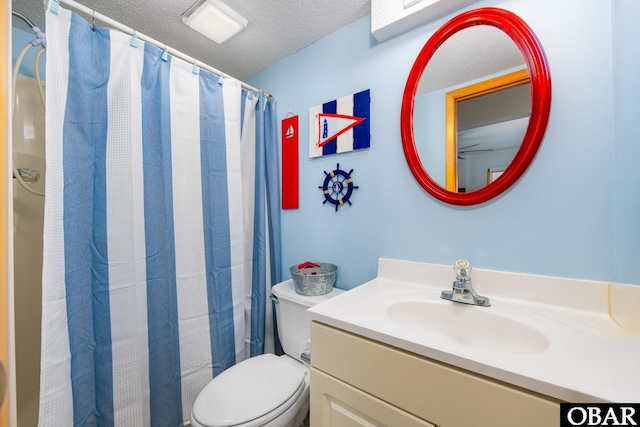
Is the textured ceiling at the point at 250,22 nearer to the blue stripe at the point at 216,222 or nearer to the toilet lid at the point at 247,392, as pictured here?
the blue stripe at the point at 216,222

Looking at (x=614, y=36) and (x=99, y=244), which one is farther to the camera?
(x=99, y=244)

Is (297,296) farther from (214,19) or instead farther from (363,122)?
(214,19)

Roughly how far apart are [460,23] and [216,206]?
4.53 feet

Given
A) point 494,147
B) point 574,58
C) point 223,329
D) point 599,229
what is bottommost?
point 223,329

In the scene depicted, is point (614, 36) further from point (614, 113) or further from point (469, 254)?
point (469, 254)

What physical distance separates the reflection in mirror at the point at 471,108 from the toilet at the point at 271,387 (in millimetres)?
827

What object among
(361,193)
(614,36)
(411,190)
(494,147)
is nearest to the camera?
(614,36)

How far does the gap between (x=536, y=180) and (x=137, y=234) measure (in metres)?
1.59

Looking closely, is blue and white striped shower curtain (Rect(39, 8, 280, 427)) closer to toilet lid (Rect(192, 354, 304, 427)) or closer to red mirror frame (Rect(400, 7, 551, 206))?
toilet lid (Rect(192, 354, 304, 427))

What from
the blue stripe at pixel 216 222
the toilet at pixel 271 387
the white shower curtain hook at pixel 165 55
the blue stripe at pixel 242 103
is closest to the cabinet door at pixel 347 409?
the toilet at pixel 271 387

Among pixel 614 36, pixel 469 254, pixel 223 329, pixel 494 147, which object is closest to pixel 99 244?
pixel 223 329

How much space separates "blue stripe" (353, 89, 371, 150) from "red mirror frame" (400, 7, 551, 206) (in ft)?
0.58

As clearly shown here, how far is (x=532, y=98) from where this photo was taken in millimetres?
837

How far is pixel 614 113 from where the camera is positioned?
28.9 inches
